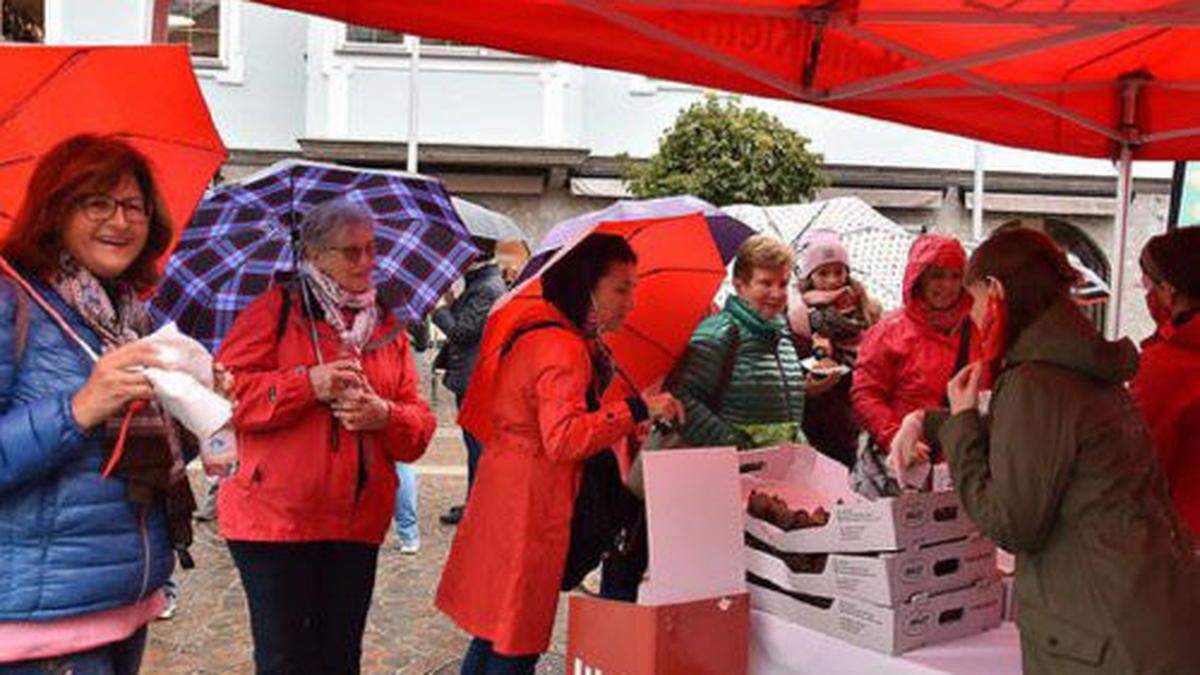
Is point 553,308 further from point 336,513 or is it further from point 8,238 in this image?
point 8,238

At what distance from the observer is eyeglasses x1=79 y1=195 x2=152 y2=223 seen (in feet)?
7.39

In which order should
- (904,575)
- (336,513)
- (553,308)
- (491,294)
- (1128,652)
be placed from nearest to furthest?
(1128,652) → (904,575) → (336,513) → (553,308) → (491,294)

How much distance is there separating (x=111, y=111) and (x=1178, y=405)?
9.55 feet

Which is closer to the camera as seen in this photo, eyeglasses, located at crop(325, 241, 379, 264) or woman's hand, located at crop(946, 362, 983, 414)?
woman's hand, located at crop(946, 362, 983, 414)

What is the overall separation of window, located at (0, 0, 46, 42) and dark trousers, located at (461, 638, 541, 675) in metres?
13.4

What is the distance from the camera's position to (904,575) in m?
2.44

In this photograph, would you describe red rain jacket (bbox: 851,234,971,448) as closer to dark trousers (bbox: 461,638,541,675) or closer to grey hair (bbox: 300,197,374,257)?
dark trousers (bbox: 461,638,541,675)

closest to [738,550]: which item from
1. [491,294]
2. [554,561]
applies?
[554,561]

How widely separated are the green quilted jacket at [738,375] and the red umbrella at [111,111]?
73.1 inches

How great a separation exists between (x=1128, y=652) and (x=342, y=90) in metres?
15.3

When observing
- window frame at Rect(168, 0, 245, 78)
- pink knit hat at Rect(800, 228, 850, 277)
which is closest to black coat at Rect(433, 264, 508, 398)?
pink knit hat at Rect(800, 228, 850, 277)

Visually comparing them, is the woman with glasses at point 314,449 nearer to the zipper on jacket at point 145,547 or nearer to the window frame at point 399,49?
the zipper on jacket at point 145,547

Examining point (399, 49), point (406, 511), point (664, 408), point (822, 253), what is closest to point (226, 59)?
point (399, 49)

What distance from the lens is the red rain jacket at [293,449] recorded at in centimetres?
311
